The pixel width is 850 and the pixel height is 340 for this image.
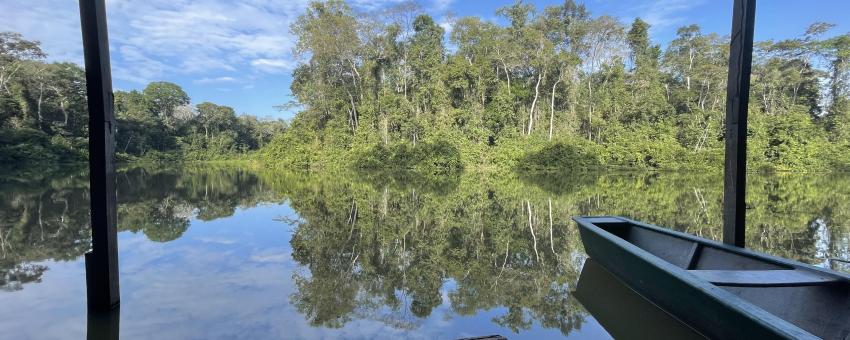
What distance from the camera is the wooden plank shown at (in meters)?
2.37

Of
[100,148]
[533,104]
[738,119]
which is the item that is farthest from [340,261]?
[533,104]

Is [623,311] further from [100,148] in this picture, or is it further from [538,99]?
[538,99]

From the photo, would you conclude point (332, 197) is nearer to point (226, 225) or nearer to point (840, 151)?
point (226, 225)

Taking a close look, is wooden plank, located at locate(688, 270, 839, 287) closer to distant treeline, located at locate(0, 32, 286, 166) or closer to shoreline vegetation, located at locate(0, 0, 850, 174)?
shoreline vegetation, located at locate(0, 0, 850, 174)

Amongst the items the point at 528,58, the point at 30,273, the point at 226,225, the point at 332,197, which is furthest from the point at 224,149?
the point at 30,273

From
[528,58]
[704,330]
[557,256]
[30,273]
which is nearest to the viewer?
[704,330]

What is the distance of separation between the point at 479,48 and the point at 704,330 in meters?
22.2

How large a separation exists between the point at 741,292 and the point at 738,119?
1449mm

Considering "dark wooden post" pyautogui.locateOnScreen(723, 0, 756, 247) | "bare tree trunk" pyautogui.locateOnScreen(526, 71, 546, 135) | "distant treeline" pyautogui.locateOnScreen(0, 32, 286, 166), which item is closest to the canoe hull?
"dark wooden post" pyautogui.locateOnScreen(723, 0, 756, 247)

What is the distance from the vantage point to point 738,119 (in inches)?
130

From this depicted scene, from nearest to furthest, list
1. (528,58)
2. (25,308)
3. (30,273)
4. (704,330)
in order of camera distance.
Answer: (704,330) → (25,308) → (30,273) → (528,58)

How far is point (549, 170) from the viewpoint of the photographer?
67.1ft

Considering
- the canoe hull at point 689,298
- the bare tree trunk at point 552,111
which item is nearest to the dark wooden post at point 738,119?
the canoe hull at point 689,298

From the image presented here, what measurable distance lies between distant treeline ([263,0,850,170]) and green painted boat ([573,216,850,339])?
17150 mm
